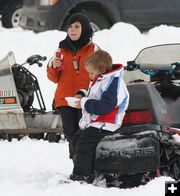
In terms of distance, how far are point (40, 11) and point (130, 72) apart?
6687mm

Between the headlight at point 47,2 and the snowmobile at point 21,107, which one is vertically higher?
the headlight at point 47,2

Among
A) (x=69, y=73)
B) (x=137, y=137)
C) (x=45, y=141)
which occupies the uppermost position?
(x=69, y=73)

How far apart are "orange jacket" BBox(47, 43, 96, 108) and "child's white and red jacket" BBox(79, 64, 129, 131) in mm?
530

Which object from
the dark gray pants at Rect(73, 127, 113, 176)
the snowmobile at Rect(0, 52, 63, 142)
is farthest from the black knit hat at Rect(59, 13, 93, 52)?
the snowmobile at Rect(0, 52, 63, 142)

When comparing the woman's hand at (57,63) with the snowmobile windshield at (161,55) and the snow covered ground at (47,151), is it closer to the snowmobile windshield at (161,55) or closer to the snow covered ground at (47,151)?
the snowmobile windshield at (161,55)

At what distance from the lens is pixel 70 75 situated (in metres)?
6.24

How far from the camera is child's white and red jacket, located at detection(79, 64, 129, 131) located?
5.55 m

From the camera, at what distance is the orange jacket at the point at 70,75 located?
6.22m

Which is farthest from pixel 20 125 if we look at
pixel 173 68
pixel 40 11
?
pixel 40 11

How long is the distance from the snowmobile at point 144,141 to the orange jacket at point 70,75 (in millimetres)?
506

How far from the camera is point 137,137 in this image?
18.1ft

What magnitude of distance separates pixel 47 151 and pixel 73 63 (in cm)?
178

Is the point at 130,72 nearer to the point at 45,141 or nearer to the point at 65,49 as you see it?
the point at 65,49

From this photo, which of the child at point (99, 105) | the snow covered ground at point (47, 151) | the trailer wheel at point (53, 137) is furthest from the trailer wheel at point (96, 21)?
the child at point (99, 105)
